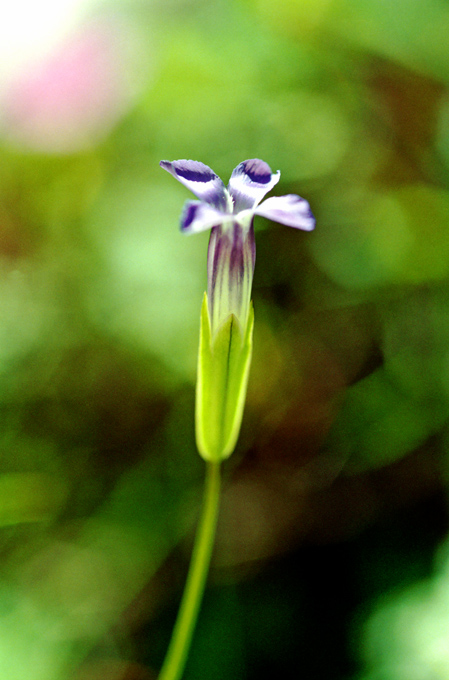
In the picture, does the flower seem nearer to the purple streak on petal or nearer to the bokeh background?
the purple streak on petal

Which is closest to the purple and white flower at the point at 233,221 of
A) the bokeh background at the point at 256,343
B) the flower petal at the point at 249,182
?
the flower petal at the point at 249,182

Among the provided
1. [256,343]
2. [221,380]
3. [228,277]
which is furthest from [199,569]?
[256,343]

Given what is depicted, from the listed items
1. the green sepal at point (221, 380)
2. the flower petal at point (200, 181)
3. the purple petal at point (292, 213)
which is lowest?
the green sepal at point (221, 380)

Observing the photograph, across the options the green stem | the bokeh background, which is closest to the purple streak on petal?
the green stem

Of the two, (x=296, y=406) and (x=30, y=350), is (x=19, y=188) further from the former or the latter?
(x=296, y=406)

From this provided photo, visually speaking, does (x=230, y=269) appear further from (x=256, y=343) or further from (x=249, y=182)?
(x=256, y=343)

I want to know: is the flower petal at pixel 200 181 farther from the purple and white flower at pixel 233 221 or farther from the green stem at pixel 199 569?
the green stem at pixel 199 569
